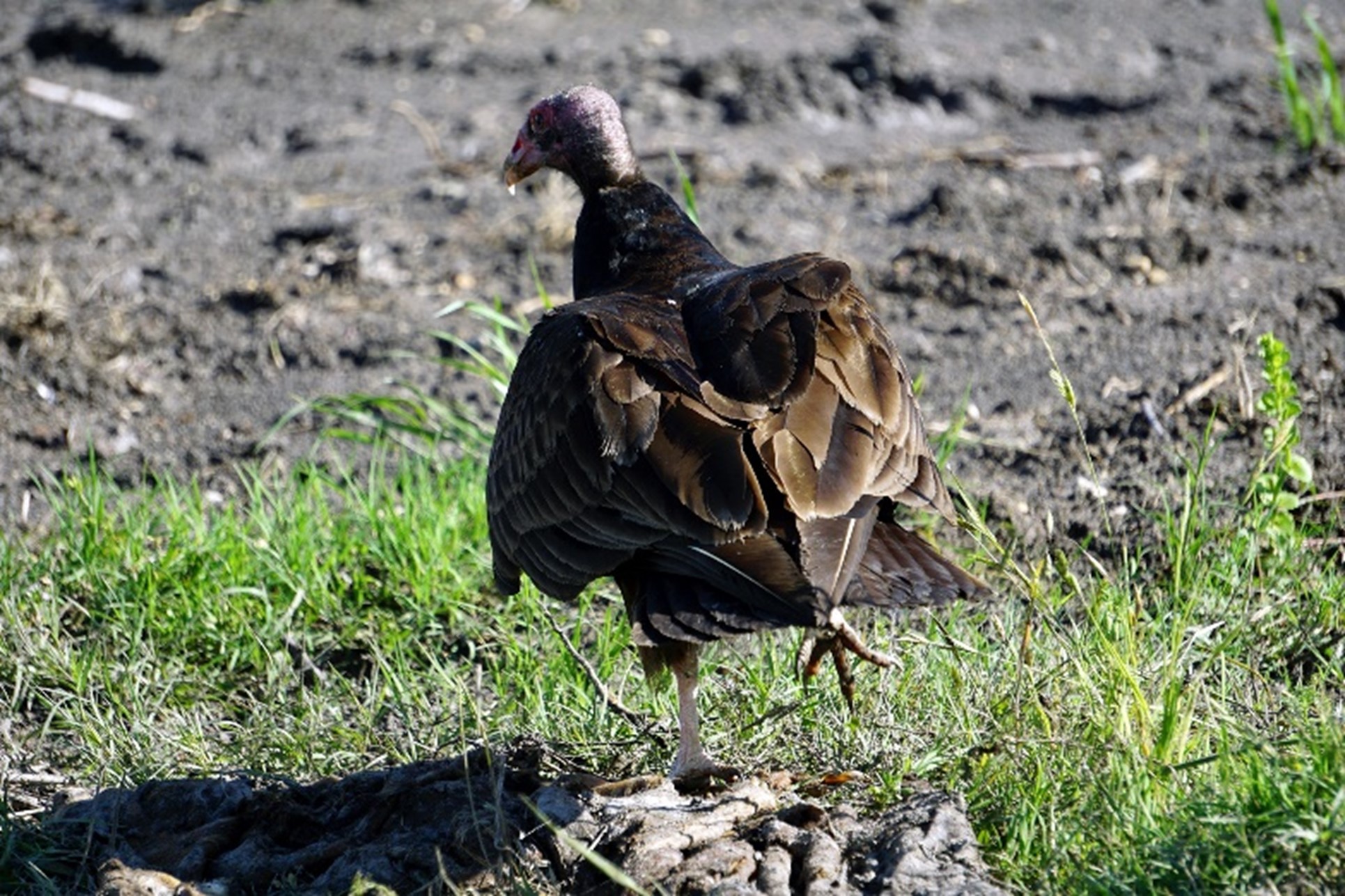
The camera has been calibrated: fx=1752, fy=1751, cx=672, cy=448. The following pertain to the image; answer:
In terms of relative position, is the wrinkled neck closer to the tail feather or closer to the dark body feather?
the dark body feather

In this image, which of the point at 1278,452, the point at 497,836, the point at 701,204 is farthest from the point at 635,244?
the point at 701,204

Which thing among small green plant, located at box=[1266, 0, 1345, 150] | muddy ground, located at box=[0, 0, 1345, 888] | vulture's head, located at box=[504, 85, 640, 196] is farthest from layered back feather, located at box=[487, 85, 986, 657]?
small green plant, located at box=[1266, 0, 1345, 150]

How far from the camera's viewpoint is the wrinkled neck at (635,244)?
4.45m

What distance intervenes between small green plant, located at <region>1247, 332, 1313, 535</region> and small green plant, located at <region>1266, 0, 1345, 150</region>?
2.76 metres

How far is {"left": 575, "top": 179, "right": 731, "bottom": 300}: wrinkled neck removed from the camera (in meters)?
4.45

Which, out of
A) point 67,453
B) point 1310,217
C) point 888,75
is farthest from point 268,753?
point 888,75

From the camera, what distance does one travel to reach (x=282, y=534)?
4914 mm

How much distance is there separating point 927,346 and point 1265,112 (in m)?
2.82

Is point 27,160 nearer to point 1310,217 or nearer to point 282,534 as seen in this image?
point 282,534

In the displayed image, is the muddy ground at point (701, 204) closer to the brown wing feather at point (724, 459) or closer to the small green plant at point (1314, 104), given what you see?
the small green plant at point (1314, 104)

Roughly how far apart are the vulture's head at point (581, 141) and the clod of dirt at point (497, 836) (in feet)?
5.89

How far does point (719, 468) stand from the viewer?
329cm

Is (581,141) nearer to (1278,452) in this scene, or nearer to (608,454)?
(608,454)

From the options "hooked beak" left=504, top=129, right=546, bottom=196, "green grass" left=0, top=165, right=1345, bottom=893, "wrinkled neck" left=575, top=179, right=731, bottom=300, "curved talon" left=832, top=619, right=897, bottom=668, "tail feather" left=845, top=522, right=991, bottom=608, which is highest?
"hooked beak" left=504, top=129, right=546, bottom=196
